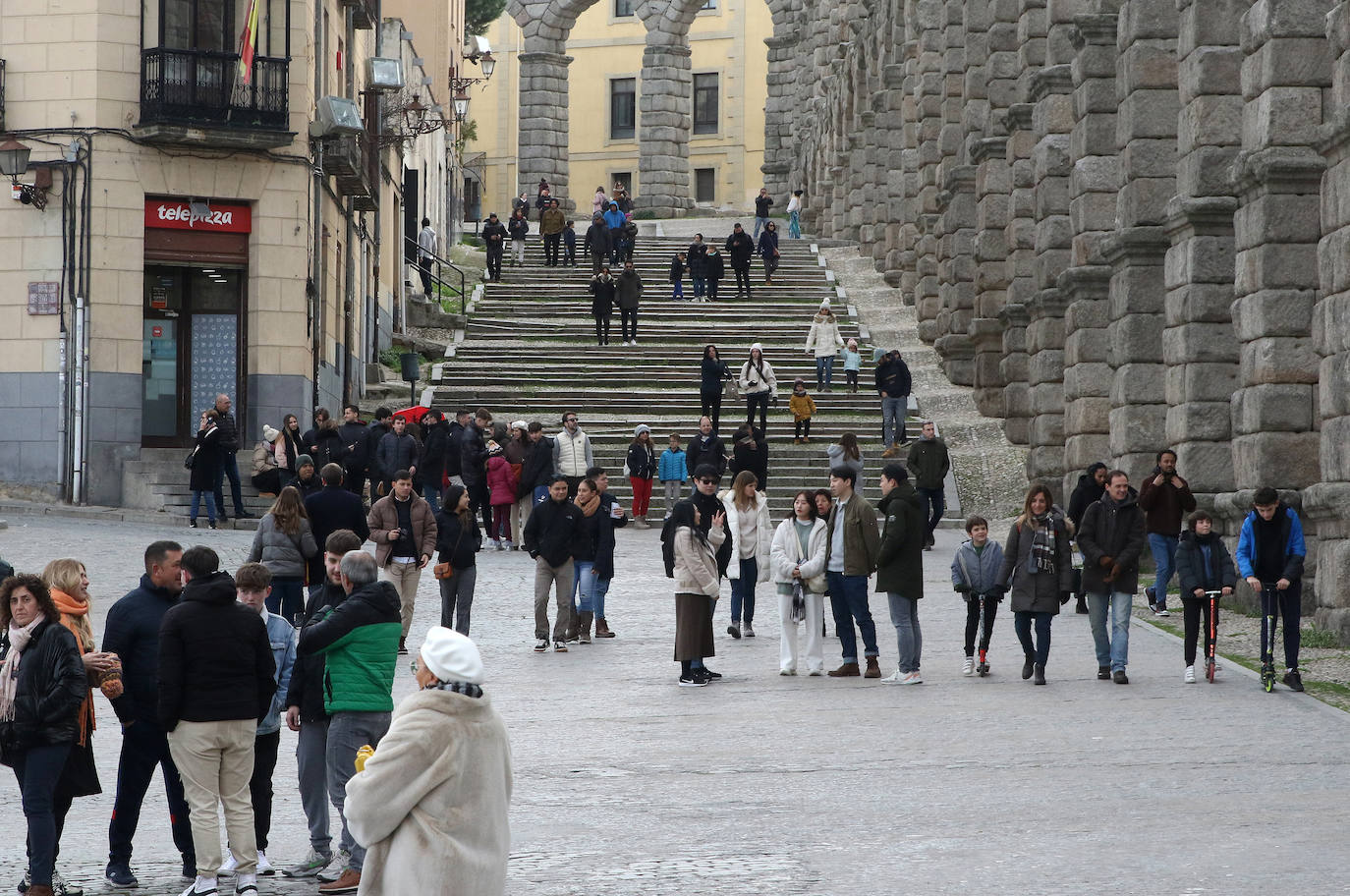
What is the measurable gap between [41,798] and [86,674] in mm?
550

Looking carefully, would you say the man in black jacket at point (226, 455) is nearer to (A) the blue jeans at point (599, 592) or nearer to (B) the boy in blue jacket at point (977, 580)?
(A) the blue jeans at point (599, 592)

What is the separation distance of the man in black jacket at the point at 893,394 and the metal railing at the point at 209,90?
9527 mm

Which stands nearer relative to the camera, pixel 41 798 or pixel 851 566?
pixel 41 798

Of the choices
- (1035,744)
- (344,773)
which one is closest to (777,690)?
(1035,744)

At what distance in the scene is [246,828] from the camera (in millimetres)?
8852

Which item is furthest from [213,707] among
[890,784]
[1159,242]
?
[1159,242]

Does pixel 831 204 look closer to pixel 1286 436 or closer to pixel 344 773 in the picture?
pixel 1286 436

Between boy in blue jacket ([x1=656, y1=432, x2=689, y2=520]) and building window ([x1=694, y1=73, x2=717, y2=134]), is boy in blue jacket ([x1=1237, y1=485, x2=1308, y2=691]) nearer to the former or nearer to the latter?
boy in blue jacket ([x1=656, y1=432, x2=689, y2=520])

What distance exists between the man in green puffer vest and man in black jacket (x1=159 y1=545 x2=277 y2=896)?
336 mm

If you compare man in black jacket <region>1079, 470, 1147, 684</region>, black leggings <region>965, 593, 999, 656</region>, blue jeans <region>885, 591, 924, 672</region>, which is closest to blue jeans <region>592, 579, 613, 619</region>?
blue jeans <region>885, 591, 924, 672</region>

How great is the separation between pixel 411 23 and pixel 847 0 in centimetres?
1647

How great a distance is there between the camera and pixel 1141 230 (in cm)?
2262

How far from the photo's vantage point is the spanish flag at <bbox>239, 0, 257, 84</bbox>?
1069 inches

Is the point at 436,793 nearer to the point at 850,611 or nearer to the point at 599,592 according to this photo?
the point at 850,611
